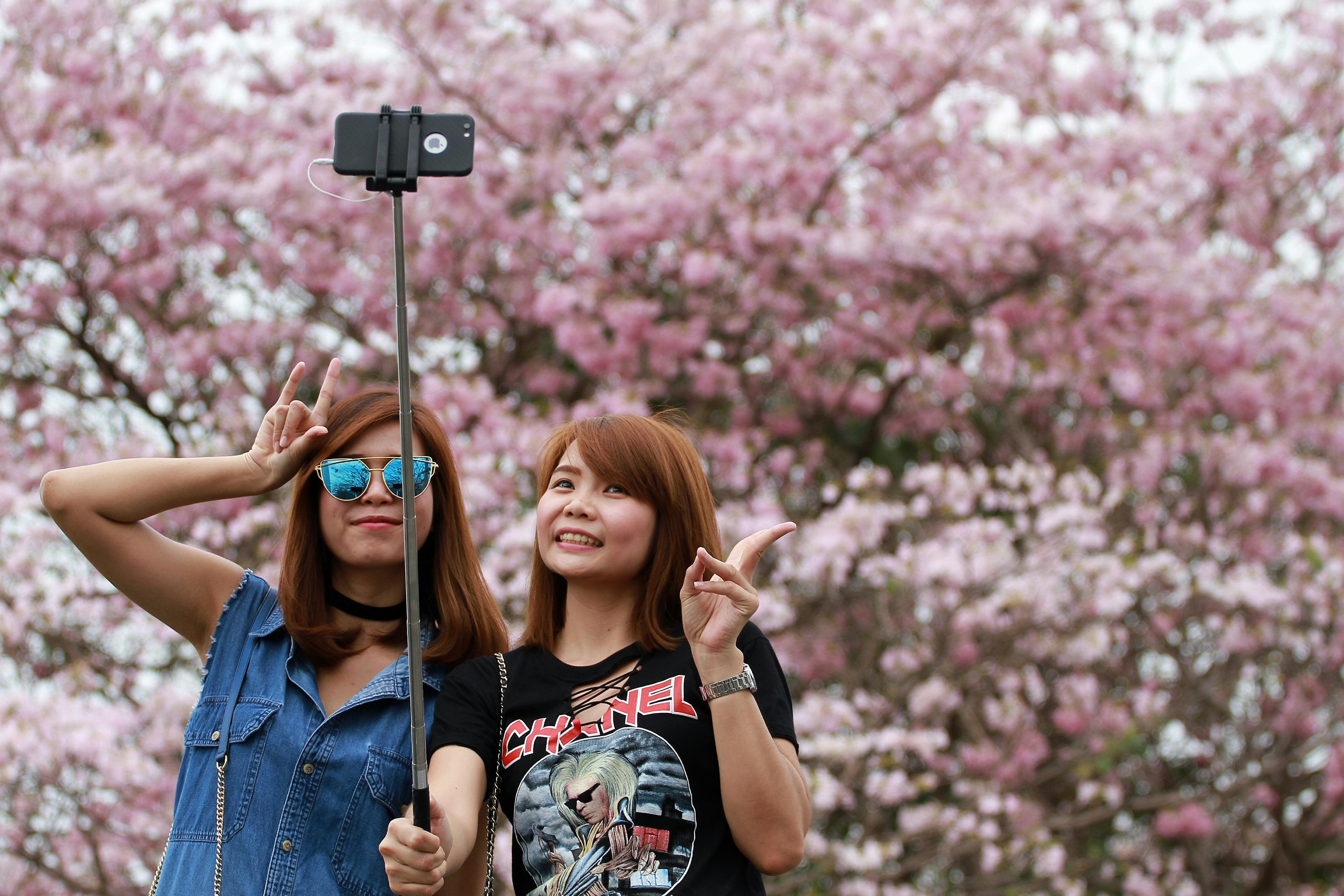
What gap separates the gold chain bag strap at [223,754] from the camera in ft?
5.88

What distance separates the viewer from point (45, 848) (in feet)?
15.3

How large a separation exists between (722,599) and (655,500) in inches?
9.8

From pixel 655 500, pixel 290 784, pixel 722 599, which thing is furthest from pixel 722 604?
pixel 290 784

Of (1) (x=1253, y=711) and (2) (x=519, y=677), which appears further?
(1) (x=1253, y=711)

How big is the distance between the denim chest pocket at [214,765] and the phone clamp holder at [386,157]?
83cm

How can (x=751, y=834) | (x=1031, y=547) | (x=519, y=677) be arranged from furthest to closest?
(x=1031, y=547) < (x=519, y=677) < (x=751, y=834)

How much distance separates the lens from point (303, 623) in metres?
1.94

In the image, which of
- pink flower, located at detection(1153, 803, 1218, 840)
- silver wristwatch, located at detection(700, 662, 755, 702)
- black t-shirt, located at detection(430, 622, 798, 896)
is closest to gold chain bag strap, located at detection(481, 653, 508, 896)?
black t-shirt, located at detection(430, 622, 798, 896)

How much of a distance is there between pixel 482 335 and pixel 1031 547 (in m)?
2.84

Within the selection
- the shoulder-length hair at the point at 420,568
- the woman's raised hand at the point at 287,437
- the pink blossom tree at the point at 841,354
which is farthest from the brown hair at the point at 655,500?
the pink blossom tree at the point at 841,354

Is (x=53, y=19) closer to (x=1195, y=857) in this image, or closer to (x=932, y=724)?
(x=932, y=724)

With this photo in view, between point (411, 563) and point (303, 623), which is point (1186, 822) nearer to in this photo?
point (303, 623)

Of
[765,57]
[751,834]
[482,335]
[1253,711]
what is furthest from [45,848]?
[1253,711]

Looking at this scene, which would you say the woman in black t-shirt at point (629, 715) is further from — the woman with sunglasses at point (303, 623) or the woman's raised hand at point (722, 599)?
the woman with sunglasses at point (303, 623)
